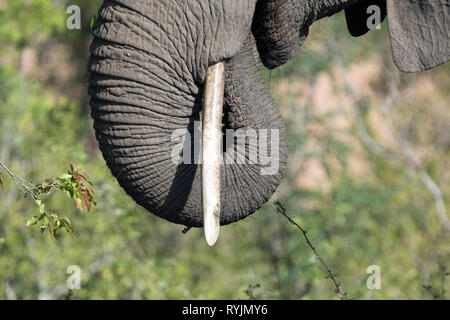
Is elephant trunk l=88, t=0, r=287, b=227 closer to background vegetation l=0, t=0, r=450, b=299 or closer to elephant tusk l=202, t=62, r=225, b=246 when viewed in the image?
elephant tusk l=202, t=62, r=225, b=246

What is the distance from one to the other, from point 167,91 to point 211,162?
31 centimetres

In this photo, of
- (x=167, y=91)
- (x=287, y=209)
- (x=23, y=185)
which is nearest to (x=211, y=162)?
(x=167, y=91)

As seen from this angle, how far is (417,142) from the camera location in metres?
9.57

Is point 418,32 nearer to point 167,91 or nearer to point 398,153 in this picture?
point 167,91

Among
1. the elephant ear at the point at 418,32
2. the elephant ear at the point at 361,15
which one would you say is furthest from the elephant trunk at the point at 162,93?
the elephant ear at the point at 361,15

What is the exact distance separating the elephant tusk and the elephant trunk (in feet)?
0.32

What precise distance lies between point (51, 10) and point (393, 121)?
11.1 feet

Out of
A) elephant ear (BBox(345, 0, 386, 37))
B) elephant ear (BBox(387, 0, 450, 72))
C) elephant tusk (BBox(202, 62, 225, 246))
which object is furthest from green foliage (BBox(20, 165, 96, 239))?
elephant ear (BBox(345, 0, 386, 37))

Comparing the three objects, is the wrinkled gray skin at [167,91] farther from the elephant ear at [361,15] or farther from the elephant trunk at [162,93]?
the elephant ear at [361,15]

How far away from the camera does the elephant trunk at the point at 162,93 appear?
132 inches

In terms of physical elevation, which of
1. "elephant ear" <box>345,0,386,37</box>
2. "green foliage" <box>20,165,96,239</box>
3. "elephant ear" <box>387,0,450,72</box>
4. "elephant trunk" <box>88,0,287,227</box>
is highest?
"elephant ear" <box>345,0,386,37</box>

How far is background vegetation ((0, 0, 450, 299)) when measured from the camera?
644cm

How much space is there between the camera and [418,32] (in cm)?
418
